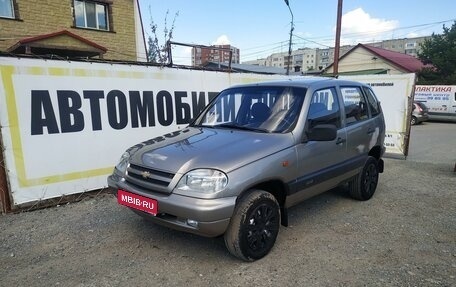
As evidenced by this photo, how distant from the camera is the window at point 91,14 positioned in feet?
45.8

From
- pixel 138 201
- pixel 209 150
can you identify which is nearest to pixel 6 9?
pixel 138 201

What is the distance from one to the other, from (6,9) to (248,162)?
12961mm

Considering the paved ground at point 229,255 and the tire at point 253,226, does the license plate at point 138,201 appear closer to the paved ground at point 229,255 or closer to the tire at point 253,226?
the paved ground at point 229,255

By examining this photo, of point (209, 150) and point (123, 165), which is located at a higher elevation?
point (209, 150)

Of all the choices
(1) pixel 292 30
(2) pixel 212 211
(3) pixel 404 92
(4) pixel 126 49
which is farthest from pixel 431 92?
(2) pixel 212 211

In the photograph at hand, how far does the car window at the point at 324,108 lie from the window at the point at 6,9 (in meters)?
12.5

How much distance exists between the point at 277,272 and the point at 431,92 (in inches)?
862

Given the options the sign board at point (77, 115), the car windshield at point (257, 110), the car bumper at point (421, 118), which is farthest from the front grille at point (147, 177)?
the car bumper at point (421, 118)

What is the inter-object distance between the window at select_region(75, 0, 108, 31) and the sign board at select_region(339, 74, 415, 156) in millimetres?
10861

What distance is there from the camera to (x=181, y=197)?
3064 millimetres

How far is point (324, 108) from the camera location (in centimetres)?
428

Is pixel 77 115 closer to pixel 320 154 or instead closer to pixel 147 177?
pixel 147 177

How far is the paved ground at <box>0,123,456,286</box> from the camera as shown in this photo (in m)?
3.14

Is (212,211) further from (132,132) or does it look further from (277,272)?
(132,132)
